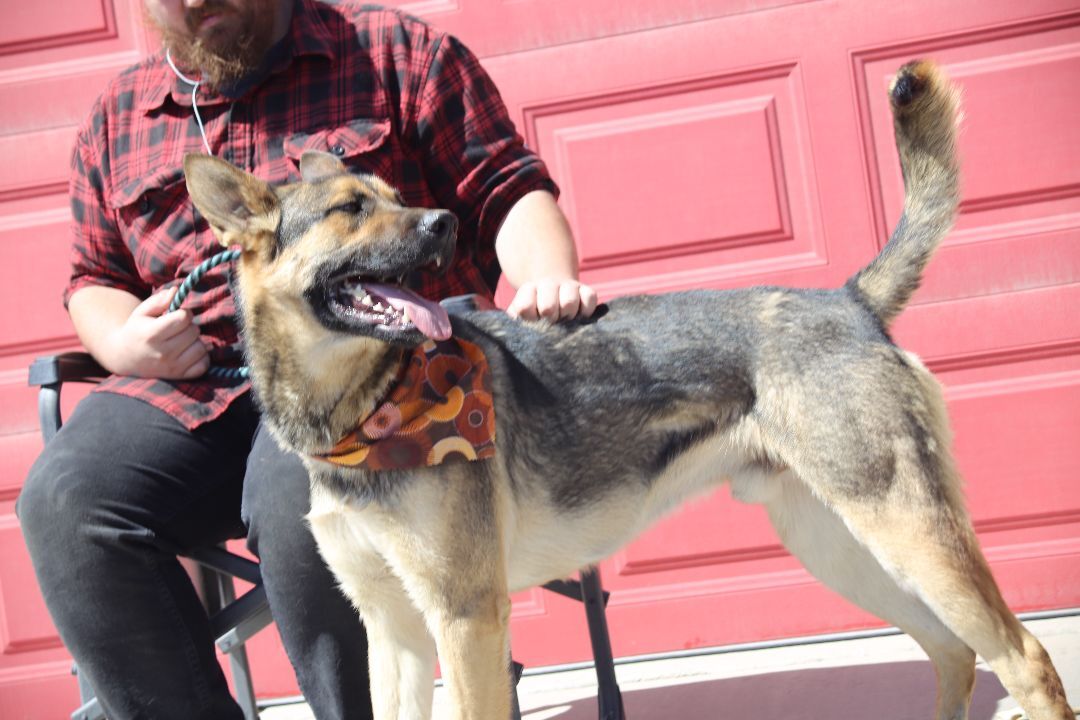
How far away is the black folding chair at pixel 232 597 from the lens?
8.69ft

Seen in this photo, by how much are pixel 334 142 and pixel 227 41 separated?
1.27ft

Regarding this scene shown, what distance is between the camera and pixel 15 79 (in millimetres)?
4203

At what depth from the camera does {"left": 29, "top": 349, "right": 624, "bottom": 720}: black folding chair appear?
2.65 metres

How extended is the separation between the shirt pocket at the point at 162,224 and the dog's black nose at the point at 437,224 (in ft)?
2.65

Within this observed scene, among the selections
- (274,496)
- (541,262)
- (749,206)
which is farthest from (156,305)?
(749,206)

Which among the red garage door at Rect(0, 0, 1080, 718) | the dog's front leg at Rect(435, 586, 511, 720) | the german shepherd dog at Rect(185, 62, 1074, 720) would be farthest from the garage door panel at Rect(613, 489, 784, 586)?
the dog's front leg at Rect(435, 586, 511, 720)

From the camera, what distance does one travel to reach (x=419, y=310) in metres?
2.19

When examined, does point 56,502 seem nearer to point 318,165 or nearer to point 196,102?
point 318,165

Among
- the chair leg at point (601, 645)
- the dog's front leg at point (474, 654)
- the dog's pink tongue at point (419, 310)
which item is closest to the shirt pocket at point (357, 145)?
the dog's pink tongue at point (419, 310)

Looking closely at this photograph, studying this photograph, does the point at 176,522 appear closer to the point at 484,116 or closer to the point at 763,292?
the point at 484,116

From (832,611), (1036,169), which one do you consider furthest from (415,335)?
(1036,169)

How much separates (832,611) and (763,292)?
1.76m

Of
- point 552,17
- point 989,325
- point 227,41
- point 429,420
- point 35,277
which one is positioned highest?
point 552,17

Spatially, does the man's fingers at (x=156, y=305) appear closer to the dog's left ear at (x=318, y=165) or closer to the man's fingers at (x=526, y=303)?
the dog's left ear at (x=318, y=165)
